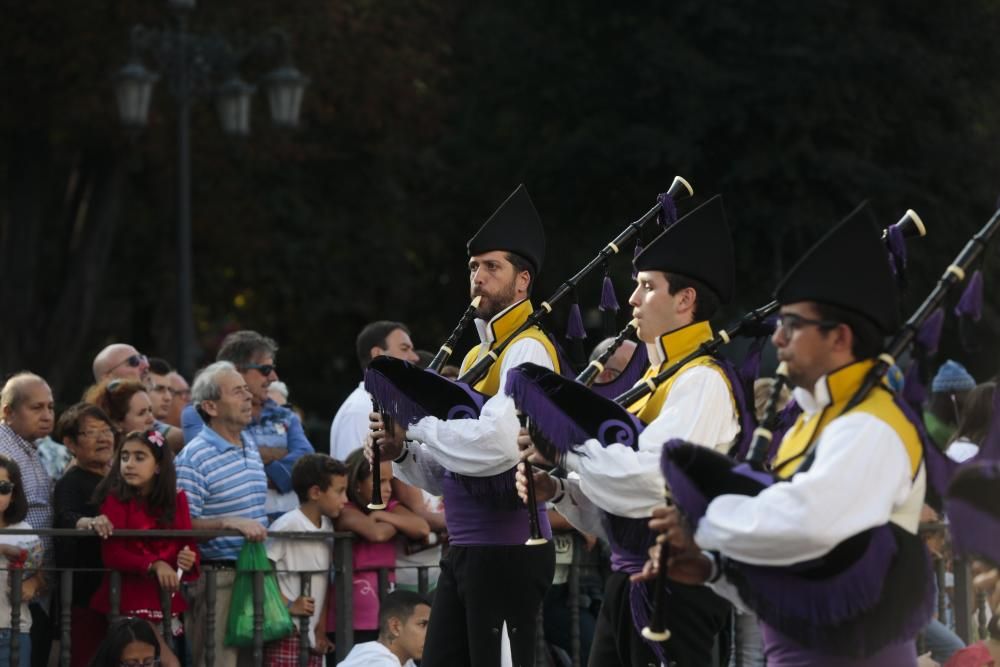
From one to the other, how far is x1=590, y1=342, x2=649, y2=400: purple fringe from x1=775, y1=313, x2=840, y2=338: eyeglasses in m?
2.00

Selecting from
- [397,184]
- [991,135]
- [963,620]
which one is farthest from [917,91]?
[963,620]

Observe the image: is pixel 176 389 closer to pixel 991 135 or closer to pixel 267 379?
pixel 267 379

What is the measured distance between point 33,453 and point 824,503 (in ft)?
16.1

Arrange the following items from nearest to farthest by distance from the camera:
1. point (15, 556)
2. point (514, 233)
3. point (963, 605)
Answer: point (514, 233) → point (15, 556) → point (963, 605)

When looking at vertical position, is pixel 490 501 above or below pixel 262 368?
below

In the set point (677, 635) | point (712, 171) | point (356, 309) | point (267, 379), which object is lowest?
point (677, 635)

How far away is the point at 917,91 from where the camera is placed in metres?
23.0

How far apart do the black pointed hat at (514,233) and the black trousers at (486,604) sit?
1.23 m

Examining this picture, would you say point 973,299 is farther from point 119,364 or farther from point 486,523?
point 119,364

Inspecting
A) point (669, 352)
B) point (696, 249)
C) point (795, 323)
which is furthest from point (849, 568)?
point (696, 249)

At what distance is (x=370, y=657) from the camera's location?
8.24 meters

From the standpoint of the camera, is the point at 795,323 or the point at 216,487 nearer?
the point at 795,323

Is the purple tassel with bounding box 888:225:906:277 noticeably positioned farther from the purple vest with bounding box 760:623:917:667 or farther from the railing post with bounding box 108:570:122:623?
the railing post with bounding box 108:570:122:623

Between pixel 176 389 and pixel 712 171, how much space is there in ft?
45.2
